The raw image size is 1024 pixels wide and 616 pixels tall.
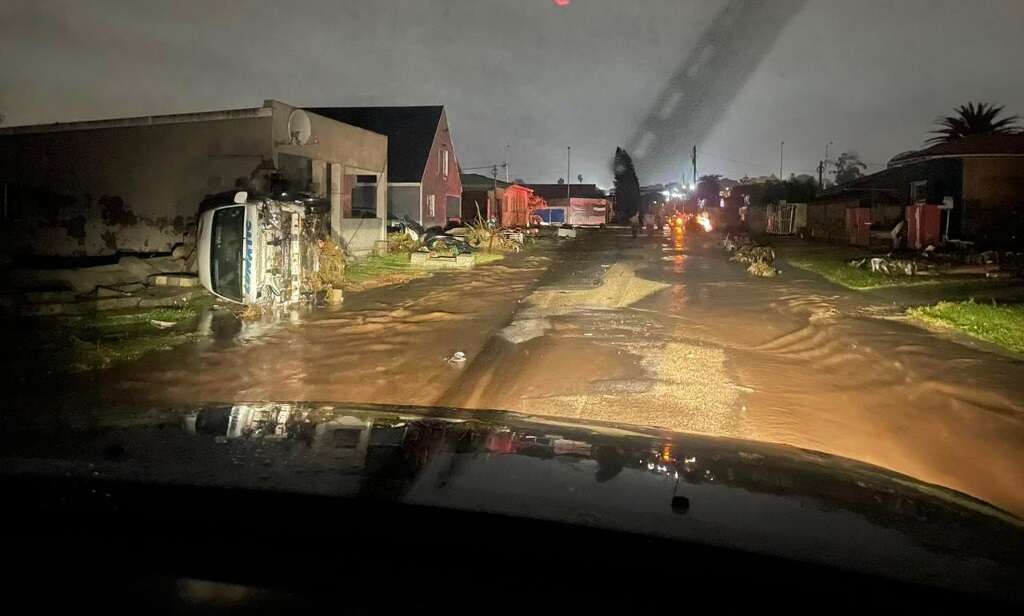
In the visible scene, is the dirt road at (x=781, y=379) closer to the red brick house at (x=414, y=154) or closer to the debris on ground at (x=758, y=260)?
the debris on ground at (x=758, y=260)

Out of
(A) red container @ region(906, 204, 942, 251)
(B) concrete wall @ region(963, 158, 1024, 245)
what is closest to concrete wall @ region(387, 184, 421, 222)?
(A) red container @ region(906, 204, 942, 251)

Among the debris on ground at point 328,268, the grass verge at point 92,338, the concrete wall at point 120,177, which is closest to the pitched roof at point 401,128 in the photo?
the concrete wall at point 120,177

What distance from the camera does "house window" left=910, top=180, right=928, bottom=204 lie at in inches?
1465

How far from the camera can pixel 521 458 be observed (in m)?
3.73

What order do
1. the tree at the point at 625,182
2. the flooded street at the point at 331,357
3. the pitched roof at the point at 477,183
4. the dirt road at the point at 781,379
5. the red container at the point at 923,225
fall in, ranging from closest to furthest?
1. the dirt road at the point at 781,379
2. the flooded street at the point at 331,357
3. the red container at the point at 923,225
4. the pitched roof at the point at 477,183
5. the tree at the point at 625,182

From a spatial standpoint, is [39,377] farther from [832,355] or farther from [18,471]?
[832,355]

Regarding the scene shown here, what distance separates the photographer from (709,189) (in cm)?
11431

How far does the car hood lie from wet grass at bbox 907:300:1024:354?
9.35 m

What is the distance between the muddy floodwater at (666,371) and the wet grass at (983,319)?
45cm

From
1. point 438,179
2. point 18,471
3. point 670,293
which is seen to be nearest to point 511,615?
point 18,471

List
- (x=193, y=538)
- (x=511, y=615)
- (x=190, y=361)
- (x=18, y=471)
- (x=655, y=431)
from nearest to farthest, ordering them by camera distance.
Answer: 1. (x=511, y=615)
2. (x=193, y=538)
3. (x=18, y=471)
4. (x=655, y=431)
5. (x=190, y=361)

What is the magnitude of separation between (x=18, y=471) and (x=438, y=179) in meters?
Answer: 40.2

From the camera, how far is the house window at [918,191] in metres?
37.2

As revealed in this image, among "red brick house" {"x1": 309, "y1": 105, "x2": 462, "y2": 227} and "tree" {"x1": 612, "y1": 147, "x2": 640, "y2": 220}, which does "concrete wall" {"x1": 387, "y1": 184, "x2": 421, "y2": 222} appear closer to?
"red brick house" {"x1": 309, "y1": 105, "x2": 462, "y2": 227}
